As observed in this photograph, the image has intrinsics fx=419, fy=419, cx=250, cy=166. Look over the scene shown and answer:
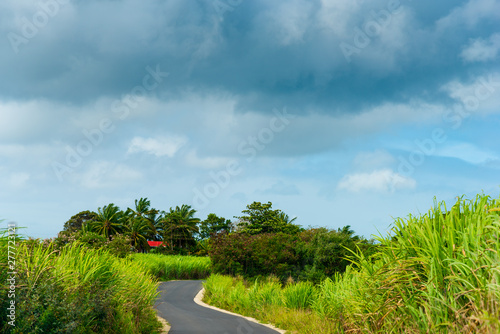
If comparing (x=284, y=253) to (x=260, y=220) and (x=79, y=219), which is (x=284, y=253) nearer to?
(x=260, y=220)

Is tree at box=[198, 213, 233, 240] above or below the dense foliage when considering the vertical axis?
above

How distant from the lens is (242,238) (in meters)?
34.1

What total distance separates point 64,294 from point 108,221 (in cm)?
6820

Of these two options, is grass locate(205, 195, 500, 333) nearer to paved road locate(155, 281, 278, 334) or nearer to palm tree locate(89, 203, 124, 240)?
paved road locate(155, 281, 278, 334)

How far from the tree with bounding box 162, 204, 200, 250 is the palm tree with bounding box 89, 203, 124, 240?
26.4ft

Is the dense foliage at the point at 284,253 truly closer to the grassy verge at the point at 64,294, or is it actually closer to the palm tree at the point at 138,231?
the grassy verge at the point at 64,294

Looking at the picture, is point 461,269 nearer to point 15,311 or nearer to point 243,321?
point 15,311

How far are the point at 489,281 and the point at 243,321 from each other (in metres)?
12.6

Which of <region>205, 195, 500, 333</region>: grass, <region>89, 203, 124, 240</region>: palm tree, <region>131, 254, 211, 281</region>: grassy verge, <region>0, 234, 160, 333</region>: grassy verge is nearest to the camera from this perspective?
<region>205, 195, 500, 333</region>: grass

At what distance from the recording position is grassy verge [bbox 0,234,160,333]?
25.1ft

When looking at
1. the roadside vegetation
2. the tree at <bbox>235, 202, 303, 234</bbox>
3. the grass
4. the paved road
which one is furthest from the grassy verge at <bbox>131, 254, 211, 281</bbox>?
the grass

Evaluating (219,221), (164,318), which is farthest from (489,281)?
(219,221)

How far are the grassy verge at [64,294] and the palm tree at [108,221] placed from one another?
64.1m

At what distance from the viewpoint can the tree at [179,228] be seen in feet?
247
